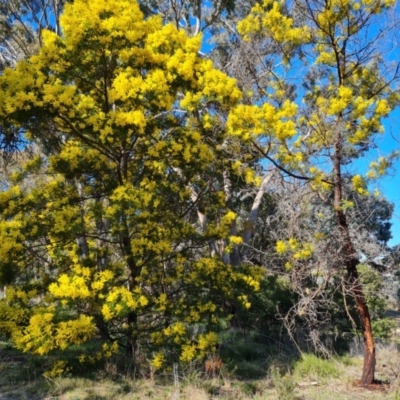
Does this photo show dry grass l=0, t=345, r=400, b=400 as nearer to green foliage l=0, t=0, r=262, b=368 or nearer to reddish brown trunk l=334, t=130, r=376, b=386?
reddish brown trunk l=334, t=130, r=376, b=386

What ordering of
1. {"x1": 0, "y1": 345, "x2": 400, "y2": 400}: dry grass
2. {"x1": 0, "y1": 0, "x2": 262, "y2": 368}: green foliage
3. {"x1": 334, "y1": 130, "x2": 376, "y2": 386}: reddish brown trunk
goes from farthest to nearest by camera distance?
{"x1": 334, "y1": 130, "x2": 376, "y2": 386}: reddish brown trunk, {"x1": 0, "y1": 0, "x2": 262, "y2": 368}: green foliage, {"x1": 0, "y1": 345, "x2": 400, "y2": 400}: dry grass

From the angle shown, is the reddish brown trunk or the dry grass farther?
the reddish brown trunk

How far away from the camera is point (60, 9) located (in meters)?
12.2

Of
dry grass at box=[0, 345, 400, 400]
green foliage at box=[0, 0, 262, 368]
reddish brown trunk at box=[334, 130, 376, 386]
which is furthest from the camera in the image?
reddish brown trunk at box=[334, 130, 376, 386]

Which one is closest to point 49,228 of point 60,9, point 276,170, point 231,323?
point 276,170

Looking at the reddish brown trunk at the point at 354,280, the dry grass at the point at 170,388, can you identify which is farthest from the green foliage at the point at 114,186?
the reddish brown trunk at the point at 354,280

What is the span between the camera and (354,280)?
6352 millimetres

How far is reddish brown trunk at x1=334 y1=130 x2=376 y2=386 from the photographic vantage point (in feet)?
20.7

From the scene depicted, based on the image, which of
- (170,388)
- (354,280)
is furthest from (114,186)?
(354,280)

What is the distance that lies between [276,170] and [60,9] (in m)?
8.79

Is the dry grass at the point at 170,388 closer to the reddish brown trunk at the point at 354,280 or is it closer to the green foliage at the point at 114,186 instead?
the reddish brown trunk at the point at 354,280

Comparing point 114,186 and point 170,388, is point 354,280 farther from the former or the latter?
point 114,186

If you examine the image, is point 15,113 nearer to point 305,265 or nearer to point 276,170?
point 276,170

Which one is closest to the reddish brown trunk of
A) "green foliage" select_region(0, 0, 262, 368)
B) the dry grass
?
the dry grass
